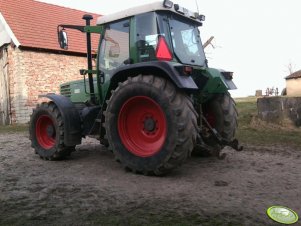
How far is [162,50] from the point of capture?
4.80m

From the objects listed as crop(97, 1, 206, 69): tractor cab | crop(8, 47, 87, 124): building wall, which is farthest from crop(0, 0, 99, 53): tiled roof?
crop(97, 1, 206, 69): tractor cab

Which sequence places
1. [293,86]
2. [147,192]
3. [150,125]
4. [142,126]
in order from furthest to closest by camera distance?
[293,86]
[142,126]
[150,125]
[147,192]

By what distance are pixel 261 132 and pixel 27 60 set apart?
11339 mm

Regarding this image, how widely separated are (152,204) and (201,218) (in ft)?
1.87

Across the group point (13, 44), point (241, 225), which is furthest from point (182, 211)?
point (13, 44)

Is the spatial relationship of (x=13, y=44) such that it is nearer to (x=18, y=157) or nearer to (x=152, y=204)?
(x=18, y=157)

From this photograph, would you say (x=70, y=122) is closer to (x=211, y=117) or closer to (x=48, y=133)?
(x=48, y=133)

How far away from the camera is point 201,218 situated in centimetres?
306

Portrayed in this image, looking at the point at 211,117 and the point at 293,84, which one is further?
the point at 293,84

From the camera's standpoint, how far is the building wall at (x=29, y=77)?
52.3 feet

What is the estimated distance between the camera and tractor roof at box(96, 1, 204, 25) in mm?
4910

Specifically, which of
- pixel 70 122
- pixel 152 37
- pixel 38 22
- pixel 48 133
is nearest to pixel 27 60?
pixel 38 22

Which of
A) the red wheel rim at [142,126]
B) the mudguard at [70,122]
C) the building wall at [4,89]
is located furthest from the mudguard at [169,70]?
the building wall at [4,89]

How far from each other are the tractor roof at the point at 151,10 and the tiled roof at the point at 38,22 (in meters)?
9.85
